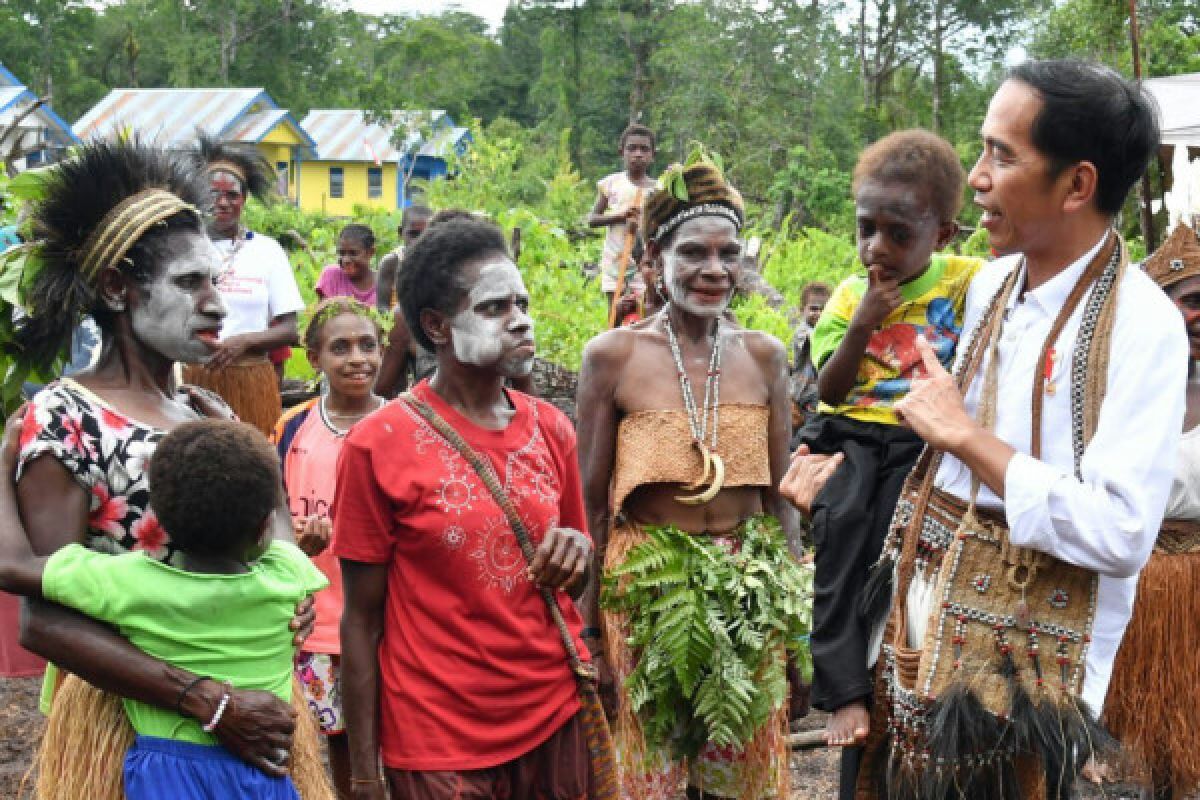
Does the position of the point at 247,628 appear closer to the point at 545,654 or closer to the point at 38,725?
the point at 545,654

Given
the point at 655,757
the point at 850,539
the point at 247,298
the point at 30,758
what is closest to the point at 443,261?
the point at 850,539

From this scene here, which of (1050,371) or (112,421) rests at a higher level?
(1050,371)

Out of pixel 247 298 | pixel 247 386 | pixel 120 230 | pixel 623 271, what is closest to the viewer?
pixel 120 230

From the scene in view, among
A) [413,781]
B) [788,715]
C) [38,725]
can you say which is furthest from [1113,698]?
[38,725]

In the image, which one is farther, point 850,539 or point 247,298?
point 247,298

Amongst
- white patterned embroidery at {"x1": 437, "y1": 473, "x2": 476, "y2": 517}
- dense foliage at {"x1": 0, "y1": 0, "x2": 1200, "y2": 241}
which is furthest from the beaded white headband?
dense foliage at {"x1": 0, "y1": 0, "x2": 1200, "y2": 241}

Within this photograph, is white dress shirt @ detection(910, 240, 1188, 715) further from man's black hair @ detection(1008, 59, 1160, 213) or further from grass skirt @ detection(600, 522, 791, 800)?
grass skirt @ detection(600, 522, 791, 800)

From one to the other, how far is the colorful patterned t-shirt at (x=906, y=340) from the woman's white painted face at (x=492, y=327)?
0.80m

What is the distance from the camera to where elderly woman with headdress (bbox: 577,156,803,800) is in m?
4.01

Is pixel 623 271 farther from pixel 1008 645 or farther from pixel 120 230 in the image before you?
pixel 1008 645

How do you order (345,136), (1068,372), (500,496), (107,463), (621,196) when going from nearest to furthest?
1. (1068,372)
2. (107,463)
3. (500,496)
4. (621,196)
5. (345,136)

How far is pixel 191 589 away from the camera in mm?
2742

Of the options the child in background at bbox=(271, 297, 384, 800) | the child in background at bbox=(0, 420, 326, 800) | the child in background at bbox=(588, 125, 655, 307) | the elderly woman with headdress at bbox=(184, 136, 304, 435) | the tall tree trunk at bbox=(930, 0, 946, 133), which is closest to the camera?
the child in background at bbox=(0, 420, 326, 800)

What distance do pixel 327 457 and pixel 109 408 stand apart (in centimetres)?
189
